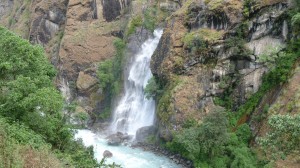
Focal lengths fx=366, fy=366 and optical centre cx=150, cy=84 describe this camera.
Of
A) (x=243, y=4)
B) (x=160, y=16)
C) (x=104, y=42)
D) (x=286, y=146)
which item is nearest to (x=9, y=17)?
(x=104, y=42)

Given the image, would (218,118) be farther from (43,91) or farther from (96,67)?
(96,67)

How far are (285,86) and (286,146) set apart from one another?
35.1 ft

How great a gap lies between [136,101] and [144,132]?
7170 mm

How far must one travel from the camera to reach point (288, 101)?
23.9 m

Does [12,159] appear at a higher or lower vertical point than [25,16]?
lower

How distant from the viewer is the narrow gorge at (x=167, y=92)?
54.4 feet

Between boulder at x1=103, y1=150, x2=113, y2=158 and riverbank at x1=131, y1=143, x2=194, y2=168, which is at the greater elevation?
riverbank at x1=131, y1=143, x2=194, y2=168

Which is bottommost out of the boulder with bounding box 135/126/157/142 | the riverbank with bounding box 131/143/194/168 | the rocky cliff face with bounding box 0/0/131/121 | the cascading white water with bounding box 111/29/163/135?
the riverbank with bounding box 131/143/194/168

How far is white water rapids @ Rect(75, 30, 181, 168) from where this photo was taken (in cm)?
2816

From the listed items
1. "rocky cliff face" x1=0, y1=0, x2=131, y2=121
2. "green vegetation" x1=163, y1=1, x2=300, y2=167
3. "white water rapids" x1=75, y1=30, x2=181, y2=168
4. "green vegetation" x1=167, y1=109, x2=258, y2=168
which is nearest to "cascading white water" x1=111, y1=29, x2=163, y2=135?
"white water rapids" x1=75, y1=30, x2=181, y2=168

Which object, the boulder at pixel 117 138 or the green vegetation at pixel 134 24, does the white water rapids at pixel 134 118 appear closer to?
the boulder at pixel 117 138

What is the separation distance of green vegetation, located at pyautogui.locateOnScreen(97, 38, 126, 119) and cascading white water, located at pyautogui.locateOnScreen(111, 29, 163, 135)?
202cm

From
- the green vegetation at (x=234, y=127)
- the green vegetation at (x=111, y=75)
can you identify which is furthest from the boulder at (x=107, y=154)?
the green vegetation at (x=111, y=75)

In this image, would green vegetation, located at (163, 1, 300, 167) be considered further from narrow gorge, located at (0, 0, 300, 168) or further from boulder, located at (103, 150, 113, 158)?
boulder, located at (103, 150, 113, 158)
